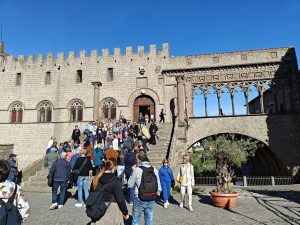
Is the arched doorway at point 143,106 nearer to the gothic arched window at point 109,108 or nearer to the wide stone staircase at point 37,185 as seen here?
the gothic arched window at point 109,108

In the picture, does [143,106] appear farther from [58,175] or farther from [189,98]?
[58,175]

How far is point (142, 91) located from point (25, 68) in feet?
43.4

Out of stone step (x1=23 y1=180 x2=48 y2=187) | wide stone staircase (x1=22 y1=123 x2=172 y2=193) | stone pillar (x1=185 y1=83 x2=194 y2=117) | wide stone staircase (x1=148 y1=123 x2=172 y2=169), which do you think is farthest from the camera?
stone pillar (x1=185 y1=83 x2=194 y2=117)

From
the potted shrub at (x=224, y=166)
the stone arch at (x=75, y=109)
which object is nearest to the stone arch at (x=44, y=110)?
the stone arch at (x=75, y=109)

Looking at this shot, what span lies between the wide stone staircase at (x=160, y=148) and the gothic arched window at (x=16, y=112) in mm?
16390

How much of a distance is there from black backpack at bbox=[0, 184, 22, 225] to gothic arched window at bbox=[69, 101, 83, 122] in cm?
2188

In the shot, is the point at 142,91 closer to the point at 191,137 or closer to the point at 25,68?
the point at 191,137

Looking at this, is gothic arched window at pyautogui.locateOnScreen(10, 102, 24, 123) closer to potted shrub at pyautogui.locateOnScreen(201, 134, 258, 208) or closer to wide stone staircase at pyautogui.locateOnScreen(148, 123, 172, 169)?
wide stone staircase at pyautogui.locateOnScreen(148, 123, 172, 169)

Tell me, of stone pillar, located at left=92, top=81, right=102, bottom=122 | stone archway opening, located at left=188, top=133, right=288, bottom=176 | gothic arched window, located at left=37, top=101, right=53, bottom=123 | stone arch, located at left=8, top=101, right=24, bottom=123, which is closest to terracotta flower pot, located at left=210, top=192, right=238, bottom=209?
stone archway opening, located at left=188, top=133, right=288, bottom=176

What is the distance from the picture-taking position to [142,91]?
23.8m

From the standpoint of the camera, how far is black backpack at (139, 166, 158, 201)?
4.80 meters

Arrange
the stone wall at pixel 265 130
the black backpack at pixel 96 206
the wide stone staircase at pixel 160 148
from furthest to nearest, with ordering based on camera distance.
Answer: the stone wall at pixel 265 130 < the wide stone staircase at pixel 160 148 < the black backpack at pixel 96 206

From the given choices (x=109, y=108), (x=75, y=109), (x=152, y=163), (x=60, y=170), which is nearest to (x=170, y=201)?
(x=152, y=163)

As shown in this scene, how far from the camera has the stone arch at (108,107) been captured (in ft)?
79.5
